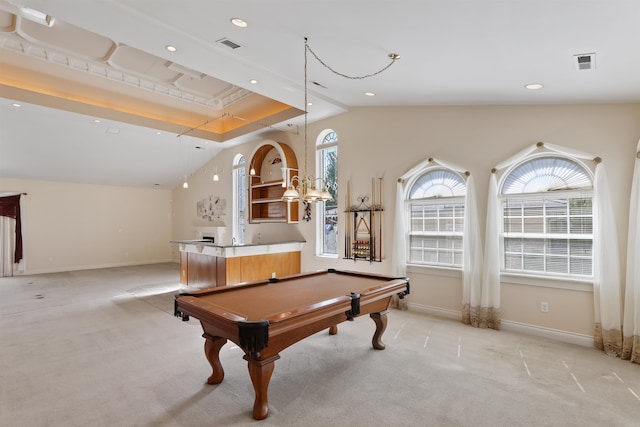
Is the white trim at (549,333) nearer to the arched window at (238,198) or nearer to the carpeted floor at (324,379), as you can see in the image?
the carpeted floor at (324,379)

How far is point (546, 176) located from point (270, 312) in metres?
3.79

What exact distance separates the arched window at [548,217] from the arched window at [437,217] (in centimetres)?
61

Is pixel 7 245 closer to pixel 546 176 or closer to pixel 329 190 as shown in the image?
pixel 329 190

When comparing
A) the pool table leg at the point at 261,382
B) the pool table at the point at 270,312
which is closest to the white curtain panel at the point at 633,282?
the pool table at the point at 270,312

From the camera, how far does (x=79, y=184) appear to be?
922 cm

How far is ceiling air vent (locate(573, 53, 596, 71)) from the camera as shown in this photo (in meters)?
2.74

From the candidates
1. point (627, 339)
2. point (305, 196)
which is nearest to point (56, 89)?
point (305, 196)

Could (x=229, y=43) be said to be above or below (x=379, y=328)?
above

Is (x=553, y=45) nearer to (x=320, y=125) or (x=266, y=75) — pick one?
(x=266, y=75)

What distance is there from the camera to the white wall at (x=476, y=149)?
3.65 m

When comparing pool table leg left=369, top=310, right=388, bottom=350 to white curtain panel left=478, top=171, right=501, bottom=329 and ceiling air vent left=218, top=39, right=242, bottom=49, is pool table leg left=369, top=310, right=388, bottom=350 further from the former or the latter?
ceiling air vent left=218, top=39, right=242, bottom=49

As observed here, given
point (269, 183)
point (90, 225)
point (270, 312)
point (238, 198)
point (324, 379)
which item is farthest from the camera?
point (90, 225)

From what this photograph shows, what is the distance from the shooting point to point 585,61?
9.29 ft

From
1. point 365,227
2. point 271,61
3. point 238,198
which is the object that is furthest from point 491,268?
point 238,198
